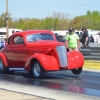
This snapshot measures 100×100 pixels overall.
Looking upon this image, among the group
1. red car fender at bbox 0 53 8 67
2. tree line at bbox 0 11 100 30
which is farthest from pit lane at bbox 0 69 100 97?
tree line at bbox 0 11 100 30

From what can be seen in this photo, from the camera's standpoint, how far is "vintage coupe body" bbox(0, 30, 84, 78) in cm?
1380

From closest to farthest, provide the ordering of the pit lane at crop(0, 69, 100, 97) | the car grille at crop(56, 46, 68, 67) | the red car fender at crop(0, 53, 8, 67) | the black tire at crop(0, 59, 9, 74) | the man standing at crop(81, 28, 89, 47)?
the pit lane at crop(0, 69, 100, 97) < the car grille at crop(56, 46, 68, 67) < the red car fender at crop(0, 53, 8, 67) < the black tire at crop(0, 59, 9, 74) < the man standing at crop(81, 28, 89, 47)

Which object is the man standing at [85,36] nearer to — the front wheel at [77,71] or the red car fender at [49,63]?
the front wheel at [77,71]

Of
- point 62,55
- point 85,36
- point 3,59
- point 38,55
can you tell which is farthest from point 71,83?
point 85,36

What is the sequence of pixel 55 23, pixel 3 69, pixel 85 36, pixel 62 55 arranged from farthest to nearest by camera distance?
pixel 55 23 < pixel 85 36 < pixel 3 69 < pixel 62 55

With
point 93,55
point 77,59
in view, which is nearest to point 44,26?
point 93,55

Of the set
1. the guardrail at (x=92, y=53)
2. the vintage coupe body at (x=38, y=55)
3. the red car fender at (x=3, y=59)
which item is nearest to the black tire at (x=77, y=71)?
the vintage coupe body at (x=38, y=55)

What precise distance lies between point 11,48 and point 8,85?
3798 mm

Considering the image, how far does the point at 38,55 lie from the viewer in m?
14.1

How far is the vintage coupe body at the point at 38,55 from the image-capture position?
45.3 feet

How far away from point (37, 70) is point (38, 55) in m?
0.63

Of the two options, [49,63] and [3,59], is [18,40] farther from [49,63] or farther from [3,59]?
[49,63]

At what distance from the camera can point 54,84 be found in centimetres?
1248

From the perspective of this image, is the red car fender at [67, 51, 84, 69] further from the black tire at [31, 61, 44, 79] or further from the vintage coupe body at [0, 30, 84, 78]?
the black tire at [31, 61, 44, 79]
